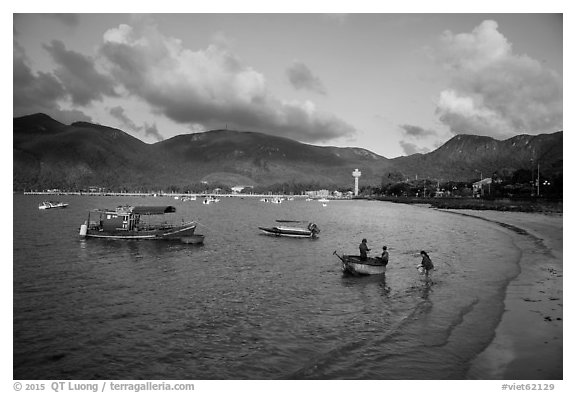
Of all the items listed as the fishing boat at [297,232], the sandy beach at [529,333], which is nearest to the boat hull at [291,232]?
the fishing boat at [297,232]

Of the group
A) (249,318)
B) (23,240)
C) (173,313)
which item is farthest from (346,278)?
(23,240)

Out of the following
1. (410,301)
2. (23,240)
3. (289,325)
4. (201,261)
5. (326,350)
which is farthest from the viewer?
(23,240)

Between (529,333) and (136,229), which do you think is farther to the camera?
(136,229)

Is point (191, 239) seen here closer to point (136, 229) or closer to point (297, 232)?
point (136, 229)

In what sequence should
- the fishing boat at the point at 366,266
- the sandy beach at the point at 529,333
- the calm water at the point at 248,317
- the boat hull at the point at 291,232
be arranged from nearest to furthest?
the sandy beach at the point at 529,333 < the calm water at the point at 248,317 < the fishing boat at the point at 366,266 < the boat hull at the point at 291,232

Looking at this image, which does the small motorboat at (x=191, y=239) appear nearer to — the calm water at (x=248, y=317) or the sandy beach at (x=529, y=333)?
the calm water at (x=248, y=317)

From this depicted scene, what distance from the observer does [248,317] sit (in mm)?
19281

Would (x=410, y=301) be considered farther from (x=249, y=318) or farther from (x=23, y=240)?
(x=23, y=240)

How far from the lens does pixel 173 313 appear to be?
1989 cm

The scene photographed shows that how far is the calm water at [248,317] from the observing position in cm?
1384

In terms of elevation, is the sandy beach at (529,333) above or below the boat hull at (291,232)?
below

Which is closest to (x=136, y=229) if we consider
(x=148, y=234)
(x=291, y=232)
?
(x=148, y=234)

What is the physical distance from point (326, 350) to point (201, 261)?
22741 millimetres

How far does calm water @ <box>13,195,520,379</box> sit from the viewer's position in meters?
13.8
